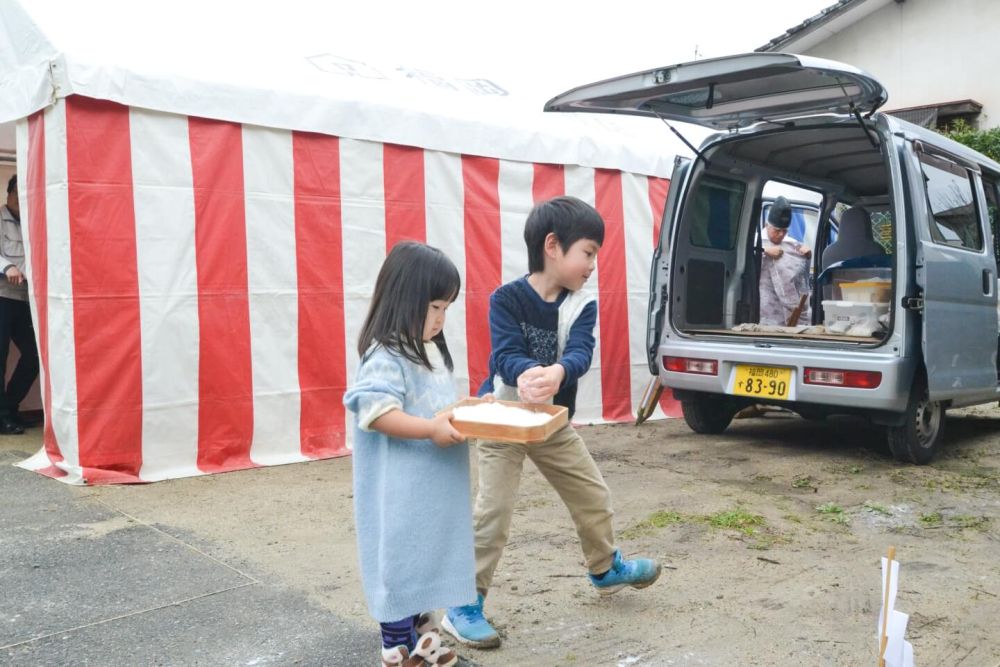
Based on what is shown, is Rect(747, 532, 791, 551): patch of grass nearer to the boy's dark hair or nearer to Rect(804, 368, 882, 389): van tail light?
Rect(804, 368, 882, 389): van tail light

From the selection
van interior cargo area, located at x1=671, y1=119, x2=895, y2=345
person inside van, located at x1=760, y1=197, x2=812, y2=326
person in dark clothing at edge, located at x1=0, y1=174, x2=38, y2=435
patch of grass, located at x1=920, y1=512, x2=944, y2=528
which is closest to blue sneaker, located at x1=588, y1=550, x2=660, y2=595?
patch of grass, located at x1=920, y1=512, x2=944, y2=528

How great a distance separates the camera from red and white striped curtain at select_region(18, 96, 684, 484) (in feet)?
13.8

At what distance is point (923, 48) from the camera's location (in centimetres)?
1566

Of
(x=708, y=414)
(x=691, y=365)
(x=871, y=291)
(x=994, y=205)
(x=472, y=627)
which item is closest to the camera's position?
(x=472, y=627)

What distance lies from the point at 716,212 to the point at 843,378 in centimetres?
166

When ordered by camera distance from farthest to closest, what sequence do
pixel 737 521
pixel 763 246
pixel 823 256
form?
pixel 763 246 → pixel 823 256 → pixel 737 521

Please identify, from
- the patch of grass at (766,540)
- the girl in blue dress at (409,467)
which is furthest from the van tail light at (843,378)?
the girl in blue dress at (409,467)

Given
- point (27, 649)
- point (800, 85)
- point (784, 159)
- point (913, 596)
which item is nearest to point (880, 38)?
point (784, 159)

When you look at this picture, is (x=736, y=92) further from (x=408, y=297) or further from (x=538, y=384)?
(x=408, y=297)

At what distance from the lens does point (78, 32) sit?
13.8 ft

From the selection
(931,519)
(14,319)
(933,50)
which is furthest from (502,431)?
(933,50)

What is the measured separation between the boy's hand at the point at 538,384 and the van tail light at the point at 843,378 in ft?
9.04

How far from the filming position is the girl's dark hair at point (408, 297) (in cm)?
205

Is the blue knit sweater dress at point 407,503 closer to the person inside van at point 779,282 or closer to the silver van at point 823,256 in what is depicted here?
the silver van at point 823,256
